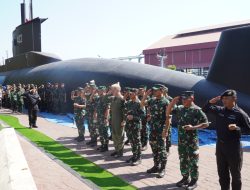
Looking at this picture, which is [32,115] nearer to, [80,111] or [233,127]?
[80,111]

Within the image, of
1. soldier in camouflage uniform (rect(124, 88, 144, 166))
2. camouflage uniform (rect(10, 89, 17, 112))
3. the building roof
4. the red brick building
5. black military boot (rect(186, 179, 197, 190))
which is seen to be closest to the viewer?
black military boot (rect(186, 179, 197, 190))

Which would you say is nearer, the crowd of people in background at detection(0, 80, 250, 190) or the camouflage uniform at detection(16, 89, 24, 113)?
the crowd of people in background at detection(0, 80, 250, 190)

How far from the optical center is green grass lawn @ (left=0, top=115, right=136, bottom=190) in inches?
283

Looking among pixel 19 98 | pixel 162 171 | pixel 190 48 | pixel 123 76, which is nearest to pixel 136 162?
pixel 162 171

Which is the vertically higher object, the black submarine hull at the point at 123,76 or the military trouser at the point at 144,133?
the black submarine hull at the point at 123,76

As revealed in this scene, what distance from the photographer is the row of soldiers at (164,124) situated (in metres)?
5.62

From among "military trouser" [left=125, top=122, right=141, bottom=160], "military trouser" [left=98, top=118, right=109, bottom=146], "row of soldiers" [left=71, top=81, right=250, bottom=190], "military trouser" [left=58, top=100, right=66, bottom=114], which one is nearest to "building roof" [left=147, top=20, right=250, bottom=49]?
"military trouser" [left=58, top=100, right=66, bottom=114]

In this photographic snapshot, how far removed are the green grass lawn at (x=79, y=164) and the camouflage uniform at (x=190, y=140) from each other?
1161 millimetres

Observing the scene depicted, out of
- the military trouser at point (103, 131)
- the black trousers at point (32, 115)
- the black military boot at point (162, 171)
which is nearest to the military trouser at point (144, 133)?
the military trouser at point (103, 131)

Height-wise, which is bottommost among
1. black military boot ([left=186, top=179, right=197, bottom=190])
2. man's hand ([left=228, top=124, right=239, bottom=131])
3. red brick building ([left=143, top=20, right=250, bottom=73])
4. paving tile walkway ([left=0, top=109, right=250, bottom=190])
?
paving tile walkway ([left=0, top=109, right=250, bottom=190])

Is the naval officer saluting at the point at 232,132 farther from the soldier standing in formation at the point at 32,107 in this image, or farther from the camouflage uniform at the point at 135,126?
the soldier standing in formation at the point at 32,107

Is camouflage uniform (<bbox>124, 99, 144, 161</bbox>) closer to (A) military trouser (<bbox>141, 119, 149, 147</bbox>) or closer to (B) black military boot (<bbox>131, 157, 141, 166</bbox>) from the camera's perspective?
(B) black military boot (<bbox>131, 157, 141, 166</bbox>)

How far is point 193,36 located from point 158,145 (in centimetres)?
7985

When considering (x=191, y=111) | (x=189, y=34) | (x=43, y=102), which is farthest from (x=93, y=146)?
(x=189, y=34)
